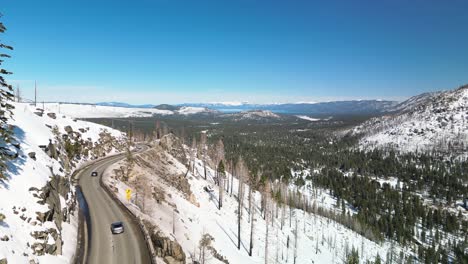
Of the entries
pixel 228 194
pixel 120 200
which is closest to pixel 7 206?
pixel 120 200

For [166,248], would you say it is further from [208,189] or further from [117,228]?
[208,189]

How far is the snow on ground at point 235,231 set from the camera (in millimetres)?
56791

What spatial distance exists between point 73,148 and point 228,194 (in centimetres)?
6641

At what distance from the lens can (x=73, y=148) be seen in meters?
66.5

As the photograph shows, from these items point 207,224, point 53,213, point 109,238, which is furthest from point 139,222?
point 207,224

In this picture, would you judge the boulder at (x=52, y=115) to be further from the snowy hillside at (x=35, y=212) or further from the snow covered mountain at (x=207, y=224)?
the snowy hillside at (x=35, y=212)

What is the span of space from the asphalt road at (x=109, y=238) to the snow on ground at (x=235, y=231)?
15.5 ft

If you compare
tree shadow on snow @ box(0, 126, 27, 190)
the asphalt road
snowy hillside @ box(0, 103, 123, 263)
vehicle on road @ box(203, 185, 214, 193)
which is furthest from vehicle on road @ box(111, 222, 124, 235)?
vehicle on road @ box(203, 185, 214, 193)

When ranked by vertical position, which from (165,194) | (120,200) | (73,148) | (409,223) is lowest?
(409,223)

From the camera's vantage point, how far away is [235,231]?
8488 cm

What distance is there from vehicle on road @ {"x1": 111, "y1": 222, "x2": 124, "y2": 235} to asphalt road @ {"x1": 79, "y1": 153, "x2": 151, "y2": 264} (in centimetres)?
47

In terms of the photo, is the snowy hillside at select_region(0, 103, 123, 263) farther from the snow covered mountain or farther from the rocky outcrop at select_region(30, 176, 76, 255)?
the snow covered mountain

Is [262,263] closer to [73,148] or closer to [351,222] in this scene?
[73,148]

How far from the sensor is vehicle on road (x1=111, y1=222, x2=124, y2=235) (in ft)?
115
